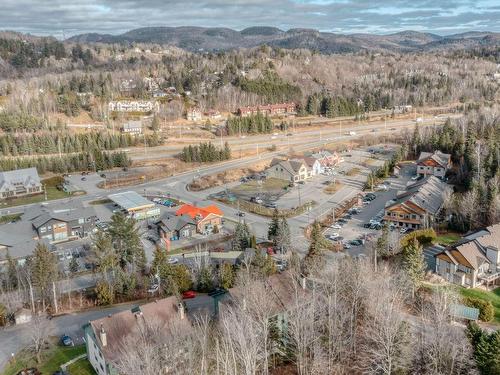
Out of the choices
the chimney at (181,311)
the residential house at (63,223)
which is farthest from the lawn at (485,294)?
the residential house at (63,223)

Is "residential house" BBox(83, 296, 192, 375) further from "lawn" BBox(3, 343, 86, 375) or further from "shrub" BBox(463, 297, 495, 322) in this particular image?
A: "shrub" BBox(463, 297, 495, 322)

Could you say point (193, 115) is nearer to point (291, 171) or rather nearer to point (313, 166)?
point (313, 166)

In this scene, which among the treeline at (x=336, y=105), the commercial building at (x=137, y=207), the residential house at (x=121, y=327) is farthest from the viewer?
the treeline at (x=336, y=105)

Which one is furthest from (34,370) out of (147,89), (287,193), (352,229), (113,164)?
(147,89)

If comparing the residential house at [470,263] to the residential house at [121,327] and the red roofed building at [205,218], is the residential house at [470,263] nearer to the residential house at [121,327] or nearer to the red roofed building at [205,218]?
the residential house at [121,327]

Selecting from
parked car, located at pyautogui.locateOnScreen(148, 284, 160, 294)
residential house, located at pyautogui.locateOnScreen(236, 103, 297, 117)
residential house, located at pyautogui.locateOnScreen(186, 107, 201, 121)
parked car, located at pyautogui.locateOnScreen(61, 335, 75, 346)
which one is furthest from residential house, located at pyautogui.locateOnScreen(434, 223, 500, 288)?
residential house, located at pyautogui.locateOnScreen(236, 103, 297, 117)

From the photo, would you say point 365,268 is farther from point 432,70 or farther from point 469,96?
point 432,70

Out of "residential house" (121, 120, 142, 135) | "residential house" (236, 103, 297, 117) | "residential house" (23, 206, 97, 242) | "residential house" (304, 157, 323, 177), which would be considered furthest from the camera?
"residential house" (236, 103, 297, 117)
